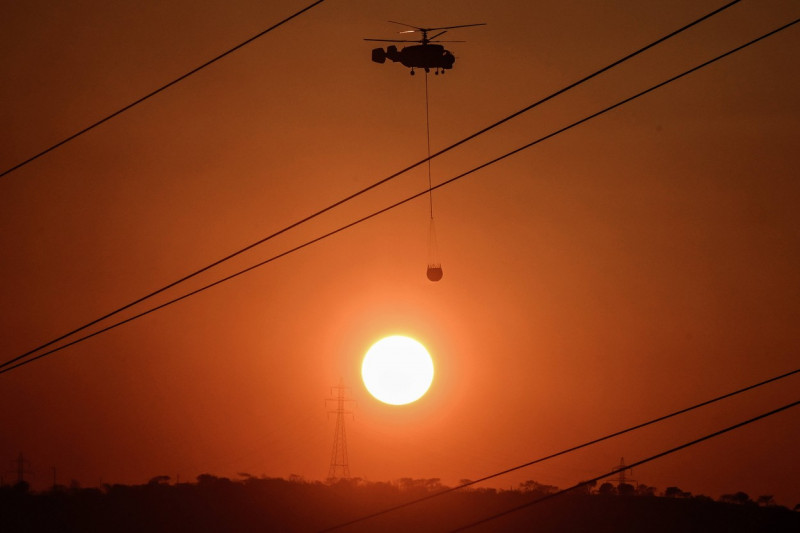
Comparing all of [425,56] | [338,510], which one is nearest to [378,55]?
[425,56]

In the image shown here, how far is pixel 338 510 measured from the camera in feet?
199

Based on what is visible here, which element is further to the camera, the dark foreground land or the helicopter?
the dark foreground land

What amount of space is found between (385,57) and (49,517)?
40.7m

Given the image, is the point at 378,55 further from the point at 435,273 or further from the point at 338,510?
the point at 338,510

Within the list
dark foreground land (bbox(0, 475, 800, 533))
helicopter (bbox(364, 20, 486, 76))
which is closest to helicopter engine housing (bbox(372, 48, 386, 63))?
helicopter (bbox(364, 20, 486, 76))

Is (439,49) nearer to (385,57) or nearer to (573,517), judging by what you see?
(385,57)

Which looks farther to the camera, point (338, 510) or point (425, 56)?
point (338, 510)

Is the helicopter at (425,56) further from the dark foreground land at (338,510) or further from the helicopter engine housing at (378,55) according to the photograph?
the dark foreground land at (338,510)

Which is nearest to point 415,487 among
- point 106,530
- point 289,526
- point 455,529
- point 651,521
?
point 455,529

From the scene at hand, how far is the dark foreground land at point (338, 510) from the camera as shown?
5856 centimetres

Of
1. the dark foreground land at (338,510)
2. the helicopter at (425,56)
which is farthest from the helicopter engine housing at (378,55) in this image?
the dark foreground land at (338,510)

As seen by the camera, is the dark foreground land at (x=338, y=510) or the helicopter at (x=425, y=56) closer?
the helicopter at (x=425, y=56)

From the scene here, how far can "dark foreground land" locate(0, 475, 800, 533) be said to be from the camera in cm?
5856

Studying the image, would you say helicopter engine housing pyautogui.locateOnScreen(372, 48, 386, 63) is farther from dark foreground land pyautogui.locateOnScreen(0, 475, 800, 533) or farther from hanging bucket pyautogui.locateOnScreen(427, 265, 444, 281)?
dark foreground land pyautogui.locateOnScreen(0, 475, 800, 533)
